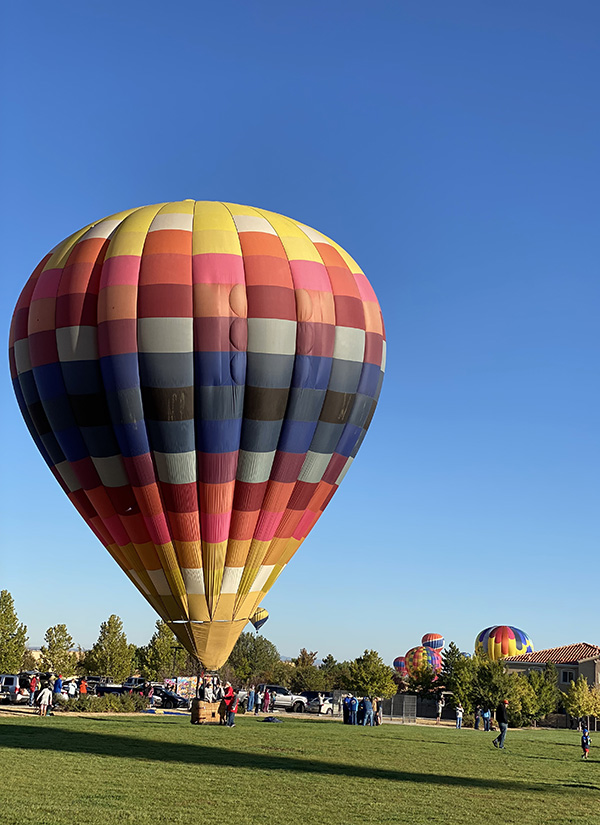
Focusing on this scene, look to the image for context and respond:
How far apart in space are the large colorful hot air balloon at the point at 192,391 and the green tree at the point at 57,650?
44.6 m

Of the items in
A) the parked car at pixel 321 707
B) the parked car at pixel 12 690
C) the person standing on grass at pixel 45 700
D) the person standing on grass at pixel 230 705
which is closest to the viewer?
the person standing on grass at pixel 230 705

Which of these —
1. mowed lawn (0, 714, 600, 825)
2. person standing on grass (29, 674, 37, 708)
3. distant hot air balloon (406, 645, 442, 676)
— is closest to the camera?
mowed lawn (0, 714, 600, 825)

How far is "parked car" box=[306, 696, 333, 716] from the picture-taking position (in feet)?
170

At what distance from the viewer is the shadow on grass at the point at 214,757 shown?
18406 millimetres

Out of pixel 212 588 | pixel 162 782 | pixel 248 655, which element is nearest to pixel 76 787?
pixel 162 782

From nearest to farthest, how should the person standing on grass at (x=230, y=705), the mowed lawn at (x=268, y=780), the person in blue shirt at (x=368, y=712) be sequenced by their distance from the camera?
the mowed lawn at (x=268, y=780), the person standing on grass at (x=230, y=705), the person in blue shirt at (x=368, y=712)

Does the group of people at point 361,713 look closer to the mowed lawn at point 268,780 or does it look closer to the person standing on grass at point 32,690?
the mowed lawn at point 268,780

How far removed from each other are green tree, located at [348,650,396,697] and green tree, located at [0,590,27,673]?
22.0 meters

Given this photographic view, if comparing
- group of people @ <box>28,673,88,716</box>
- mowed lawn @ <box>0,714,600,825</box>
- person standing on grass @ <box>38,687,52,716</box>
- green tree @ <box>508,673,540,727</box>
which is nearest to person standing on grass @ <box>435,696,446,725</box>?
green tree @ <box>508,673,540,727</box>

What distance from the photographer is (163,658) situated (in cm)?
7362

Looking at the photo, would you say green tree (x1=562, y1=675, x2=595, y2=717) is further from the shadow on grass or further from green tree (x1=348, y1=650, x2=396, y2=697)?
the shadow on grass

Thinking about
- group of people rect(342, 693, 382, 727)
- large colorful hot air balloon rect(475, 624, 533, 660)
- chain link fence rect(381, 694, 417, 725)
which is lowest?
chain link fence rect(381, 694, 417, 725)

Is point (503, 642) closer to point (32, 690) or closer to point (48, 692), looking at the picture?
point (32, 690)

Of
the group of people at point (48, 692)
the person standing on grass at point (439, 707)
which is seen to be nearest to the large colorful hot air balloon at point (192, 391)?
the group of people at point (48, 692)
